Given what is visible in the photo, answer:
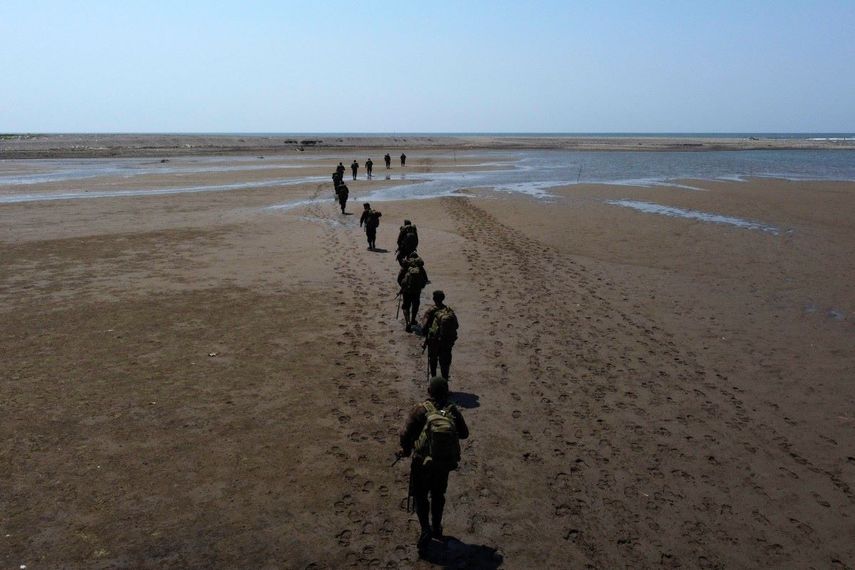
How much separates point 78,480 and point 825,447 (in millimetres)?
10242

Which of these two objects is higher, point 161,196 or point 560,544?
point 161,196

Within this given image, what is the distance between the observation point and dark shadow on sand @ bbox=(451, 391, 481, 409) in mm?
10016

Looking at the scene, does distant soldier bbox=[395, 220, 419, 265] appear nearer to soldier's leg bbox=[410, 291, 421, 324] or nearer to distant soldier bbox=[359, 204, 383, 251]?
soldier's leg bbox=[410, 291, 421, 324]

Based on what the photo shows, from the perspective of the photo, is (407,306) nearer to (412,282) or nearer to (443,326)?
(412,282)

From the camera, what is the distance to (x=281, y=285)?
56.7ft

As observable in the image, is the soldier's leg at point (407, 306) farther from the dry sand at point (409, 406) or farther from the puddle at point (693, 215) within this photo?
the puddle at point (693, 215)

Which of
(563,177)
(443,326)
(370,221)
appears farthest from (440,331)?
(563,177)

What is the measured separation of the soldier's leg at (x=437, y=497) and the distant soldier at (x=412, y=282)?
6.51 meters

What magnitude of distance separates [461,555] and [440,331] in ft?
11.9

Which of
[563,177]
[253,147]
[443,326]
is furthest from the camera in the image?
[253,147]

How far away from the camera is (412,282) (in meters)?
12.8

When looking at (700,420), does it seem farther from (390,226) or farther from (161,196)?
(161,196)

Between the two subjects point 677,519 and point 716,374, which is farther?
point 716,374

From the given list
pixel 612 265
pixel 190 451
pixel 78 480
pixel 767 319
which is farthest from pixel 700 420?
pixel 612 265
